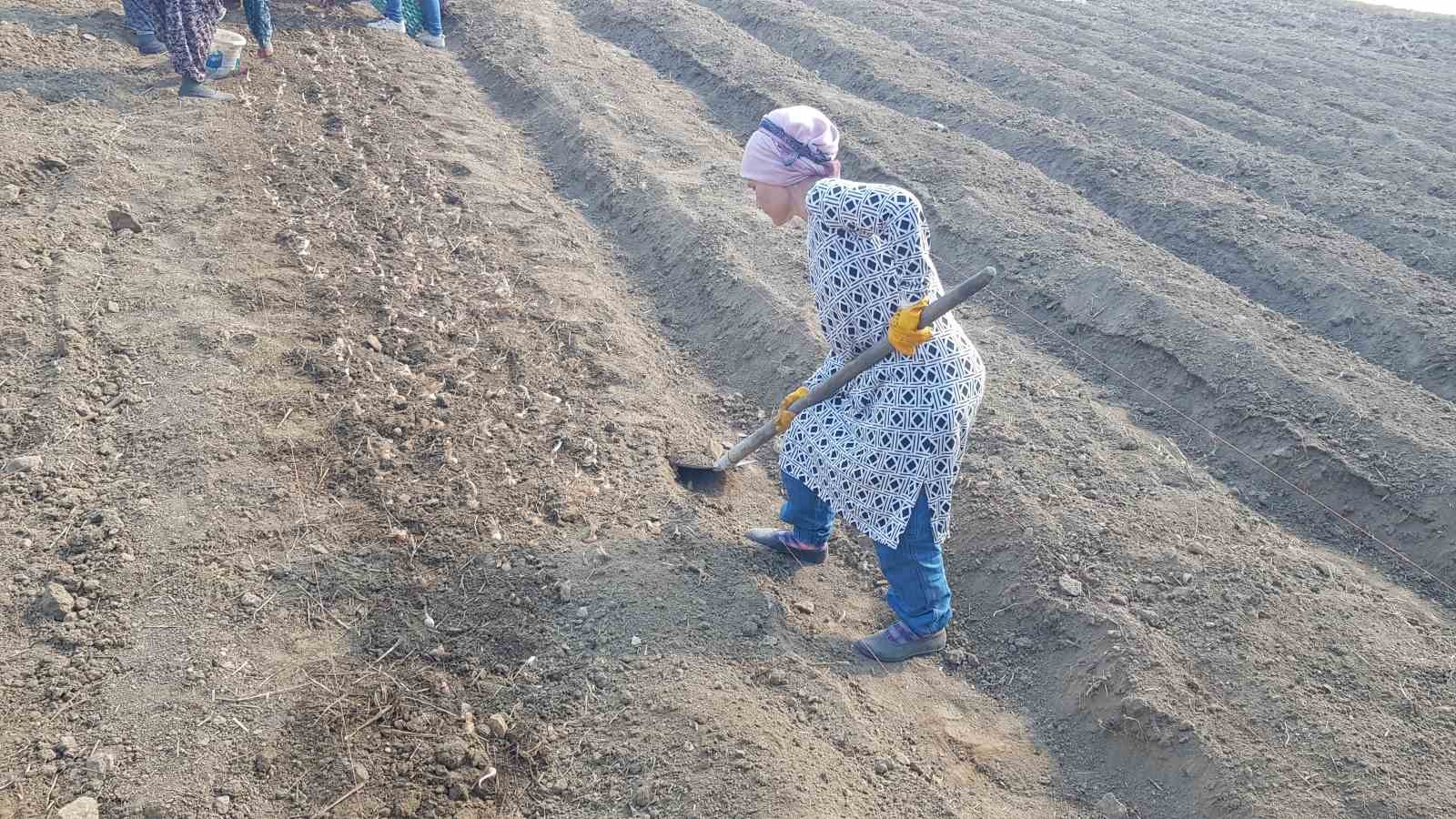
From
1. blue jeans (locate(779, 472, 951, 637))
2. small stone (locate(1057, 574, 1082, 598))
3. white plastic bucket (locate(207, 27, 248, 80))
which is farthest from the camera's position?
white plastic bucket (locate(207, 27, 248, 80))

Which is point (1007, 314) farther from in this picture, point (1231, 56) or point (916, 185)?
point (1231, 56)

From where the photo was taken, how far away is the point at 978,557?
364 centimetres

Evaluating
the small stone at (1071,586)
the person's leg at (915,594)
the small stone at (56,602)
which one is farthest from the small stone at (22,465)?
the small stone at (1071,586)

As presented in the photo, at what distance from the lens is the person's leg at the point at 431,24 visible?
837cm

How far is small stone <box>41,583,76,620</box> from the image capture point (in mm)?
2646

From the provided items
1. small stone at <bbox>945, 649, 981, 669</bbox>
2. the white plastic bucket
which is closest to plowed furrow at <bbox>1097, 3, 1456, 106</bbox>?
small stone at <bbox>945, 649, 981, 669</bbox>

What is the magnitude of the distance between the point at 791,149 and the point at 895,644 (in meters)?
1.57

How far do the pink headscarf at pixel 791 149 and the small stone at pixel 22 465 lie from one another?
2.42 metres

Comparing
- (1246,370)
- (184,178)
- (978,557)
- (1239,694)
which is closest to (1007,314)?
(1246,370)

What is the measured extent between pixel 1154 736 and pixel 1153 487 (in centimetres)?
125

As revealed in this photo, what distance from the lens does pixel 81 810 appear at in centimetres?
220

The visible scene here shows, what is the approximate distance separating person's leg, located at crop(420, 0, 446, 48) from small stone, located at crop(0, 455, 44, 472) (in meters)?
6.33

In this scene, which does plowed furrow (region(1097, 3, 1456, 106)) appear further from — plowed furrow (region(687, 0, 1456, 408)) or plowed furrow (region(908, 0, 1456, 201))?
plowed furrow (region(687, 0, 1456, 408))

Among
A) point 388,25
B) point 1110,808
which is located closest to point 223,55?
point 388,25
